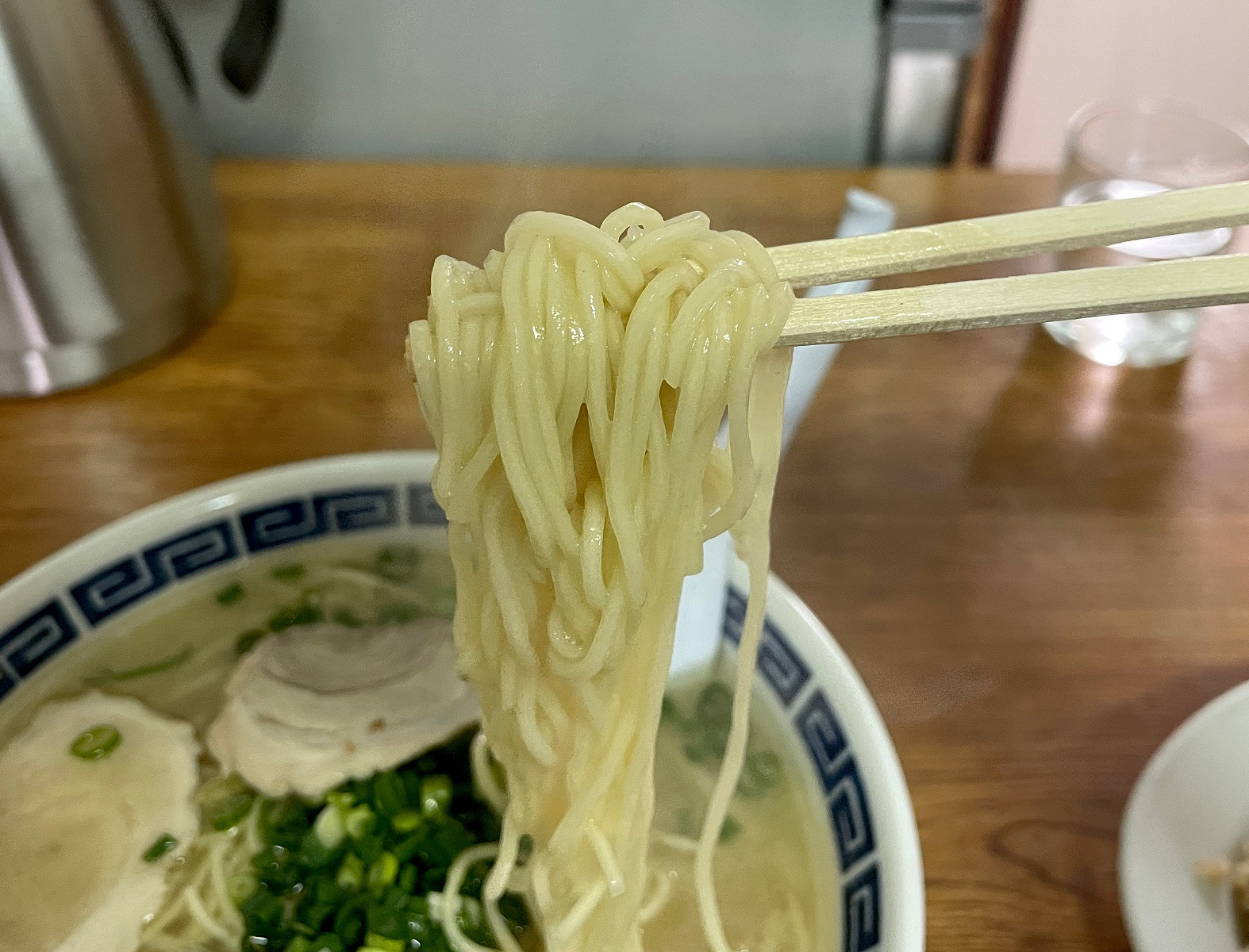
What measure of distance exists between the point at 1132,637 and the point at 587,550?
0.70 meters

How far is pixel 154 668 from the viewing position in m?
0.95

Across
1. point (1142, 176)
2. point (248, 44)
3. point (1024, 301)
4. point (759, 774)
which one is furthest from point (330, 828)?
point (1142, 176)

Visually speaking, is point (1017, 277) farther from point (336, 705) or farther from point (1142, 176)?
point (1142, 176)

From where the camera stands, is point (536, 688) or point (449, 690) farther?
point (449, 690)

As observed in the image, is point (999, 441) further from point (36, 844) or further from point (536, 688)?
point (36, 844)

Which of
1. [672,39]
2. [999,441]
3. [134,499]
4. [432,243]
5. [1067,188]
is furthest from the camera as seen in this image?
[672,39]

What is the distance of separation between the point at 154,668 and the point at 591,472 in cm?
56

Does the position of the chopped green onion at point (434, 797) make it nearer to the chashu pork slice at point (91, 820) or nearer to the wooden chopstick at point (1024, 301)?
the chashu pork slice at point (91, 820)

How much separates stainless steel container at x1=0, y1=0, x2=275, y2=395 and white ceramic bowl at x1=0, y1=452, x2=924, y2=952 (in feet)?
1.42

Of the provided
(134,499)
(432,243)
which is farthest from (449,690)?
(432,243)

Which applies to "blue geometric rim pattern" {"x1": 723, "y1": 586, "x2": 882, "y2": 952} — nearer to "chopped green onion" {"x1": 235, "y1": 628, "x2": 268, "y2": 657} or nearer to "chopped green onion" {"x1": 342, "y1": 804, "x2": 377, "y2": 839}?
"chopped green onion" {"x1": 342, "y1": 804, "x2": 377, "y2": 839}

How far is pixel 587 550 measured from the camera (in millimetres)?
606

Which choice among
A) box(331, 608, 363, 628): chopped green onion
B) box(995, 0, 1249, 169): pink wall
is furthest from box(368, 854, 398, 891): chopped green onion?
box(995, 0, 1249, 169): pink wall

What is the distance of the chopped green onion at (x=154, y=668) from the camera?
932 mm
